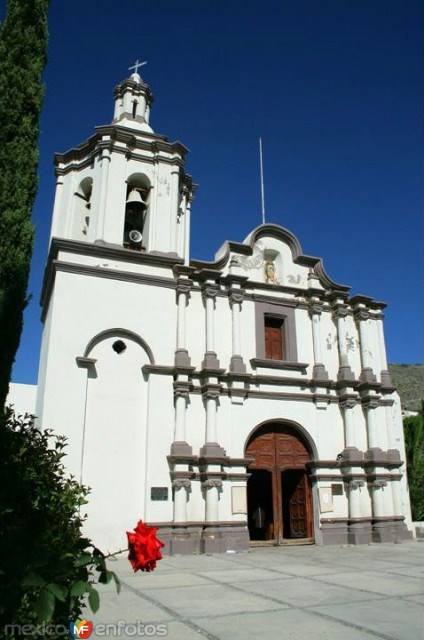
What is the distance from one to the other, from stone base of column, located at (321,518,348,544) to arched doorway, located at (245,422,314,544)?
1.39ft

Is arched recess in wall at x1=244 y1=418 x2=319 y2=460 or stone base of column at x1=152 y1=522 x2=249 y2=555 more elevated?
arched recess in wall at x1=244 y1=418 x2=319 y2=460

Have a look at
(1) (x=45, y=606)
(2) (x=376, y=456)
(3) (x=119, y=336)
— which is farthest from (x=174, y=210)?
(1) (x=45, y=606)

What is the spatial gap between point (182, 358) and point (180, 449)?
2.50 m

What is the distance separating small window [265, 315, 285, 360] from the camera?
1669 cm

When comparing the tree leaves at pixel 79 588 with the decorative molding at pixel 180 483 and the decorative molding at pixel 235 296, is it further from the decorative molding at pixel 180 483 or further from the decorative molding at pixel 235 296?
the decorative molding at pixel 235 296

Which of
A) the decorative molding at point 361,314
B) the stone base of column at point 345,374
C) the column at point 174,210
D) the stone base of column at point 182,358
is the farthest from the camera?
the decorative molding at point 361,314

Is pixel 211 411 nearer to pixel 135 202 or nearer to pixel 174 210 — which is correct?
pixel 174 210

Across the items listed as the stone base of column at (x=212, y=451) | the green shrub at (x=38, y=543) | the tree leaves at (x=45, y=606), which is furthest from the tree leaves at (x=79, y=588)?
the stone base of column at (x=212, y=451)

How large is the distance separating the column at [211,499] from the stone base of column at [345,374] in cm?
Result: 545

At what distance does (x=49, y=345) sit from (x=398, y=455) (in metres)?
11.1

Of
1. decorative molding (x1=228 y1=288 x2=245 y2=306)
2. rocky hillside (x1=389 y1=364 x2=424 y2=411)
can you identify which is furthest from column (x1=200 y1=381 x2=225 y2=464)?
rocky hillside (x1=389 y1=364 x2=424 y2=411)

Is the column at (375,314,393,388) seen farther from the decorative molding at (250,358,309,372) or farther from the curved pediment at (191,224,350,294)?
the decorative molding at (250,358,309,372)

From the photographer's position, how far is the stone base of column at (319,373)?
16438 mm

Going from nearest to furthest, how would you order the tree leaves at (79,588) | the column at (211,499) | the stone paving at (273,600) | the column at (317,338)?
the tree leaves at (79,588)
the stone paving at (273,600)
the column at (211,499)
the column at (317,338)
